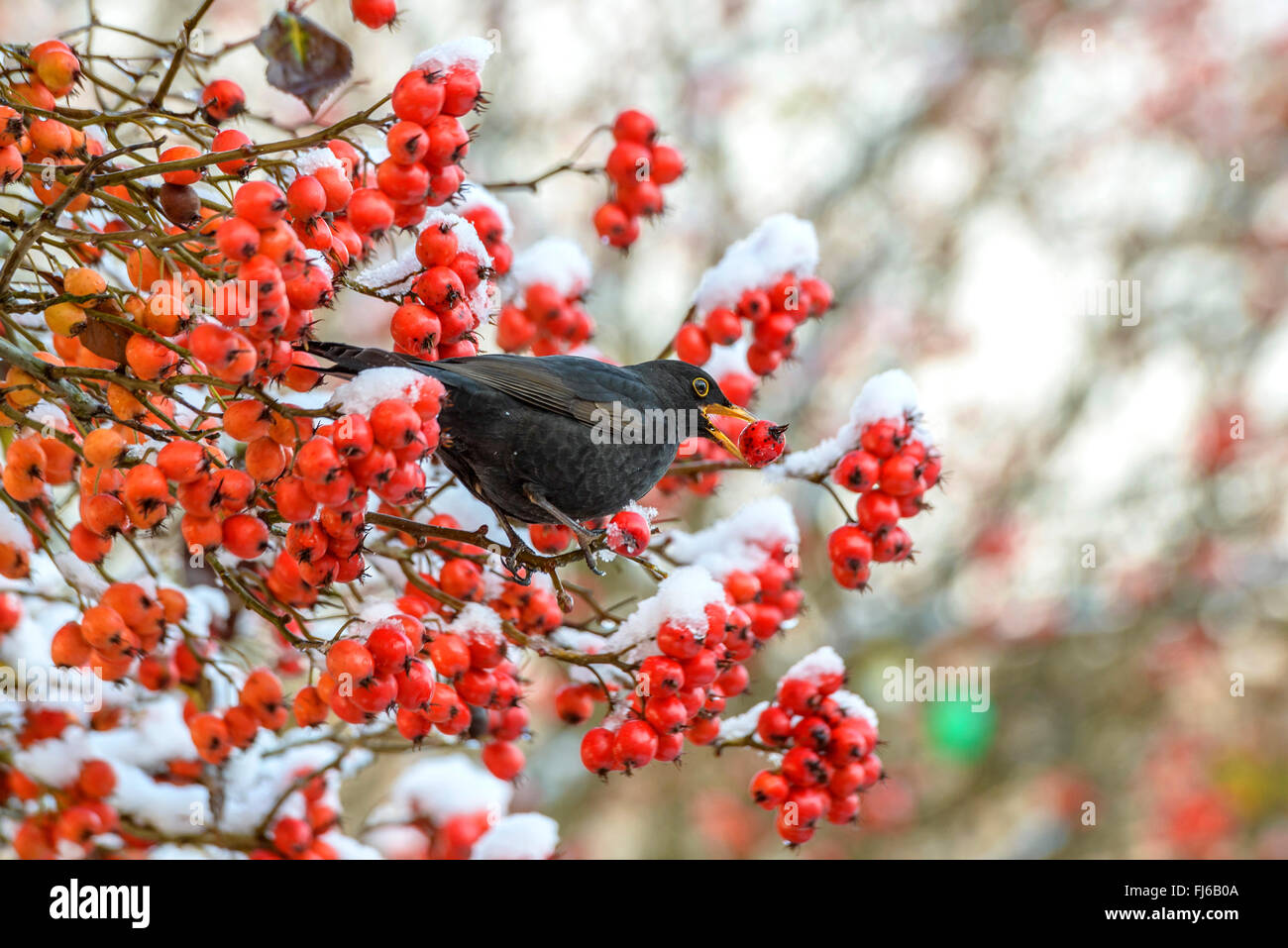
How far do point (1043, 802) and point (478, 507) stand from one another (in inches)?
233

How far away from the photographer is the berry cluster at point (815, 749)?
178 centimetres

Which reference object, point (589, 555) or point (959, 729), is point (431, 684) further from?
point (959, 729)

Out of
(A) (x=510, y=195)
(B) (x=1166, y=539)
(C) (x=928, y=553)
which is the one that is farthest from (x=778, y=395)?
(B) (x=1166, y=539)

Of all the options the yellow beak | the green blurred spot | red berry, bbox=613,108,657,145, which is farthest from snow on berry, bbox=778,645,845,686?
the green blurred spot

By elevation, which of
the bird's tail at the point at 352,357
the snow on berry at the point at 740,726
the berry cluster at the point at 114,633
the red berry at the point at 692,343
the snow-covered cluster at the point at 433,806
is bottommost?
the snow-covered cluster at the point at 433,806

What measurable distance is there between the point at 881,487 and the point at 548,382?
61 centimetres

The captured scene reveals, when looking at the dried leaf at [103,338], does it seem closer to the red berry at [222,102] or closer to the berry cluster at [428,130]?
the berry cluster at [428,130]

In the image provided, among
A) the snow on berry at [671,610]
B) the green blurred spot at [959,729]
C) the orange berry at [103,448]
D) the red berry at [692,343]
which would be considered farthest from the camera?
the green blurred spot at [959,729]

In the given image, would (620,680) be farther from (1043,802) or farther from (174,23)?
(1043,802)

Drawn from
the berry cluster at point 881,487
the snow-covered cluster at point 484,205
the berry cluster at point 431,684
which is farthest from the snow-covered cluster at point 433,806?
the snow-covered cluster at point 484,205

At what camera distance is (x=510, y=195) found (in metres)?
5.43

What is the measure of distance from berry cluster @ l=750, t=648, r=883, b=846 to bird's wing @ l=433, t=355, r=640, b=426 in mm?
571

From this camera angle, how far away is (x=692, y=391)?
83.7 inches

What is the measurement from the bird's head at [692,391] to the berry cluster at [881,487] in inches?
11.0
